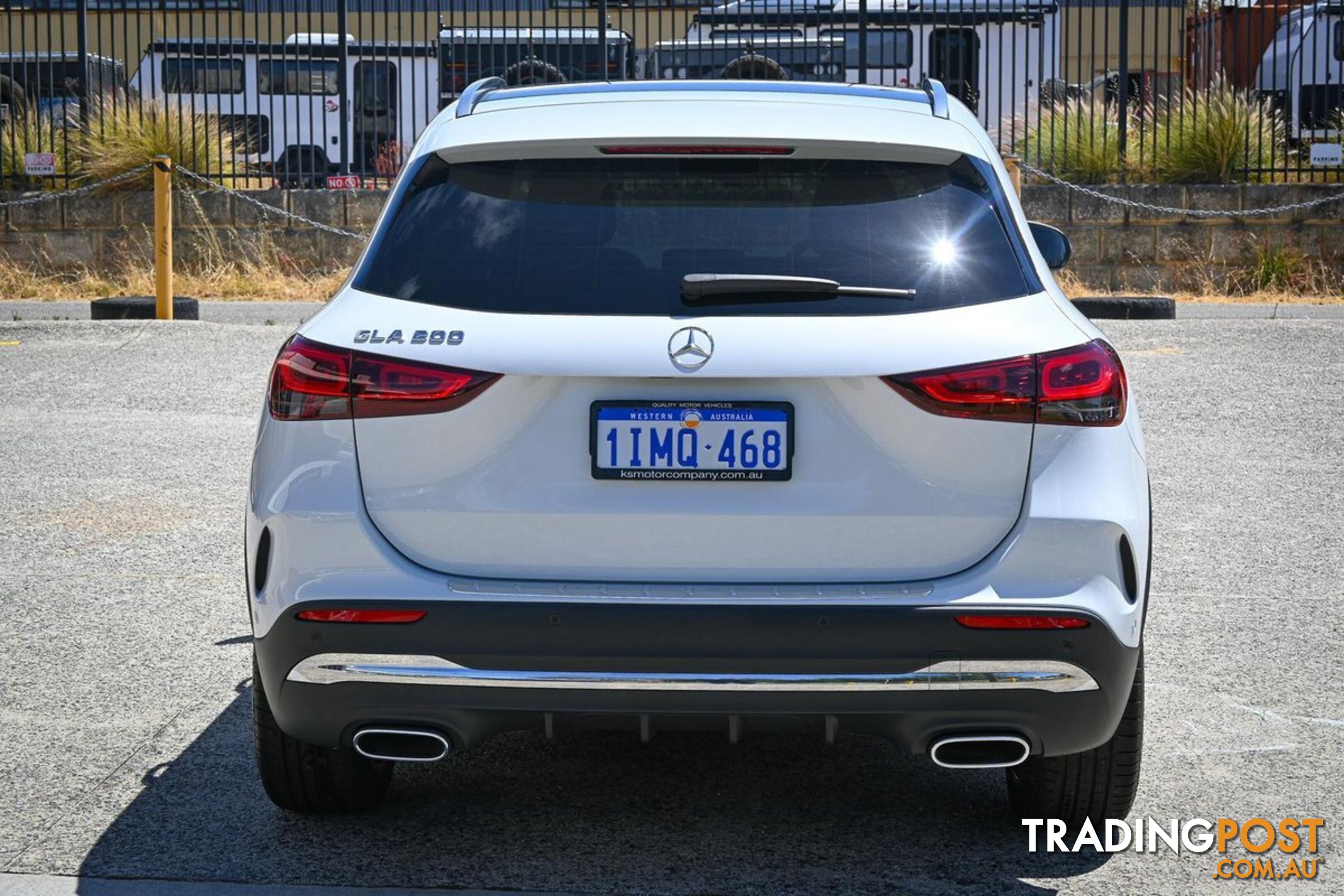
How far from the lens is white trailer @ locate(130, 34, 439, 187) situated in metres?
18.7

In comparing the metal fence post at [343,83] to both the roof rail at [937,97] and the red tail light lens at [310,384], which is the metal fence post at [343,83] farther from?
the red tail light lens at [310,384]

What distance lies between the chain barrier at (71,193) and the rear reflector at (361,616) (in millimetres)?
14977

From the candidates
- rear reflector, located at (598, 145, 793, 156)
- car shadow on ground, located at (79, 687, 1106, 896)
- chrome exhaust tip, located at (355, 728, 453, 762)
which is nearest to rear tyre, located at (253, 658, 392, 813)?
car shadow on ground, located at (79, 687, 1106, 896)

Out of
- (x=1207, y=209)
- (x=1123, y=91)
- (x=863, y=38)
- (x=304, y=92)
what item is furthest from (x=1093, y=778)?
(x=304, y=92)

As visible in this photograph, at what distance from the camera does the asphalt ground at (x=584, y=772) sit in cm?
389

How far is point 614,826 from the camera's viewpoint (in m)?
4.20

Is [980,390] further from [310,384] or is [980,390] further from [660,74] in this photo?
[660,74]

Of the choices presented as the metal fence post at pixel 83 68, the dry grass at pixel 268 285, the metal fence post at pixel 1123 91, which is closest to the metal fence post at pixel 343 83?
the dry grass at pixel 268 285

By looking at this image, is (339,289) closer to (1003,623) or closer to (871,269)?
(871,269)

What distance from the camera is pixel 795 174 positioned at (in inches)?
149

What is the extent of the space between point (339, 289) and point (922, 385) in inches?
51.0

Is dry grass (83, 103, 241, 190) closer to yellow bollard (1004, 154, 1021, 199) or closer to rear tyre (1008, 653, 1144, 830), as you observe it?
yellow bollard (1004, 154, 1021, 199)

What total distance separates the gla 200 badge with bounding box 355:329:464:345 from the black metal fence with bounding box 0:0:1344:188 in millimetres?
14037

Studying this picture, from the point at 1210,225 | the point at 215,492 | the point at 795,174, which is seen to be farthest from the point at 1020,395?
the point at 1210,225
